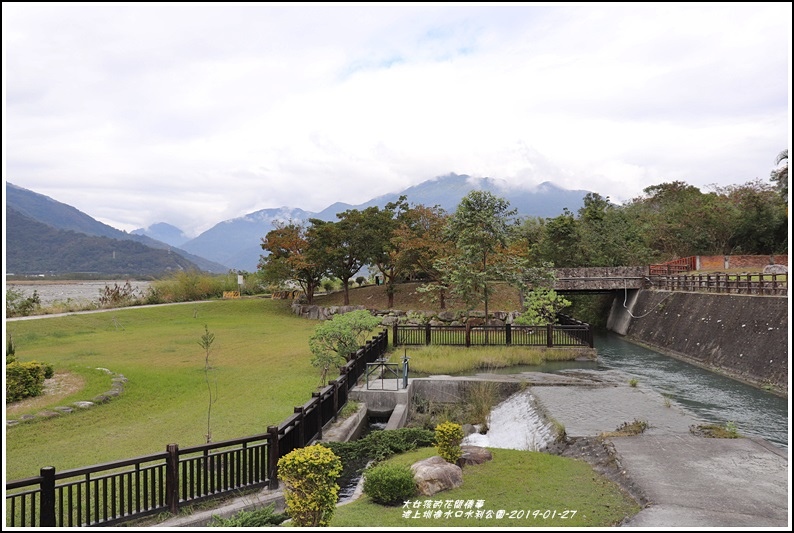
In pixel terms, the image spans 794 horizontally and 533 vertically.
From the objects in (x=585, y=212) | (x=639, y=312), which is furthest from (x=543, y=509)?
(x=585, y=212)

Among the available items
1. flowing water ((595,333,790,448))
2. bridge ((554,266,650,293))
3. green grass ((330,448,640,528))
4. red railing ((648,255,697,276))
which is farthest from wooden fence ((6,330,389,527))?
red railing ((648,255,697,276))

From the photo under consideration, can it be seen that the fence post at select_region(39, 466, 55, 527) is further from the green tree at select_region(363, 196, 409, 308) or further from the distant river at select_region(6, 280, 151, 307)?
the distant river at select_region(6, 280, 151, 307)

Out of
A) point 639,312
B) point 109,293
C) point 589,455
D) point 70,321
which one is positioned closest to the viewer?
point 589,455

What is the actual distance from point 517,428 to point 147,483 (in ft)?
30.1

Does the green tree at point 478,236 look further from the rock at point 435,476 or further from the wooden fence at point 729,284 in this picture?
the rock at point 435,476

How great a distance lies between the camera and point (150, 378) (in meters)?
15.8

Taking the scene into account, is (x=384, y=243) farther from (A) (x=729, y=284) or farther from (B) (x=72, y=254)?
(B) (x=72, y=254)

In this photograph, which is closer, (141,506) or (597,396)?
(141,506)

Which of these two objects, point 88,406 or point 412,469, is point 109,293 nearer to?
point 88,406

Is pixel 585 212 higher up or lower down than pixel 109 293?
higher up

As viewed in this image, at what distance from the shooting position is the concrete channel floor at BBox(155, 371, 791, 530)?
6957mm

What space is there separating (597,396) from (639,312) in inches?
839

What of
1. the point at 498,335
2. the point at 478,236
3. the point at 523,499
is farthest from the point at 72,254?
the point at 523,499

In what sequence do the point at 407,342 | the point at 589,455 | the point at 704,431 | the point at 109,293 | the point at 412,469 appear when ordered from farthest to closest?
the point at 109,293 → the point at 407,342 → the point at 704,431 → the point at 589,455 → the point at 412,469
